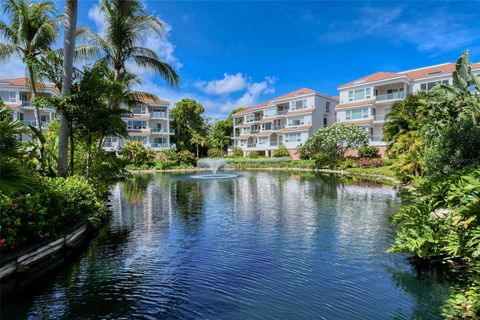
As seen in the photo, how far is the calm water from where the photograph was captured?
6.51m

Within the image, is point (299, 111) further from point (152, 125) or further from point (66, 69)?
point (66, 69)

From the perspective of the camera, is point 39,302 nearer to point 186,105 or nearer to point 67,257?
point 67,257

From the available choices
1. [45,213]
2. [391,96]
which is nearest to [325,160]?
[391,96]

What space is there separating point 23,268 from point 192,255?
4.39 m

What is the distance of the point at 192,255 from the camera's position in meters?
9.84

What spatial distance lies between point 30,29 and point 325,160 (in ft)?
123

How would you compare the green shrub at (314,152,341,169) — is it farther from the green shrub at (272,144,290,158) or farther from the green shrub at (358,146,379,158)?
the green shrub at (272,144,290,158)

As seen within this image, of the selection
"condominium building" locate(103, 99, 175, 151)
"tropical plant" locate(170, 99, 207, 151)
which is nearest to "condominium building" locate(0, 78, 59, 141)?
"condominium building" locate(103, 99, 175, 151)

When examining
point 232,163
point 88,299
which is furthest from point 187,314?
point 232,163

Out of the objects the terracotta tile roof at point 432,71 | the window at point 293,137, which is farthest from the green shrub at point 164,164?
the terracotta tile roof at point 432,71

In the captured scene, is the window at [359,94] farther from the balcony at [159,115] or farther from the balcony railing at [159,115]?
the balcony railing at [159,115]

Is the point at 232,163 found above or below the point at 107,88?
below

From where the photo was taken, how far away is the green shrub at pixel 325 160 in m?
44.8

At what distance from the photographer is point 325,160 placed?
45500 mm
